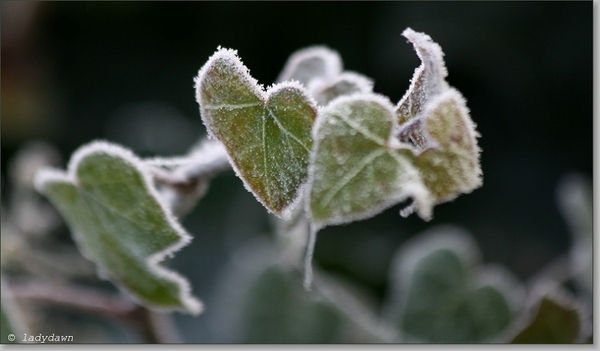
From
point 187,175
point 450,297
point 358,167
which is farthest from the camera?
point 450,297

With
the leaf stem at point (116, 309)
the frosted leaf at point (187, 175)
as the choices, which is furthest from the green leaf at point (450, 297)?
the frosted leaf at point (187, 175)

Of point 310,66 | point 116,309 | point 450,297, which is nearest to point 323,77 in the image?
point 310,66

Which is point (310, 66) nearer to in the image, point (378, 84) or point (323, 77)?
point (323, 77)

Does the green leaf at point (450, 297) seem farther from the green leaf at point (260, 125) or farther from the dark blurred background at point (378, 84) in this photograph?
the green leaf at point (260, 125)

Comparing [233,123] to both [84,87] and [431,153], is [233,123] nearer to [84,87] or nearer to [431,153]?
[431,153]

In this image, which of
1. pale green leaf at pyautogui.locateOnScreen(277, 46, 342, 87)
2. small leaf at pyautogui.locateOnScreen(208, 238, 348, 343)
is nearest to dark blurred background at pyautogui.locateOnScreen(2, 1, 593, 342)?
small leaf at pyautogui.locateOnScreen(208, 238, 348, 343)

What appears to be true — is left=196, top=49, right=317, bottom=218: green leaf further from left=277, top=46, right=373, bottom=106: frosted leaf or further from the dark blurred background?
the dark blurred background
